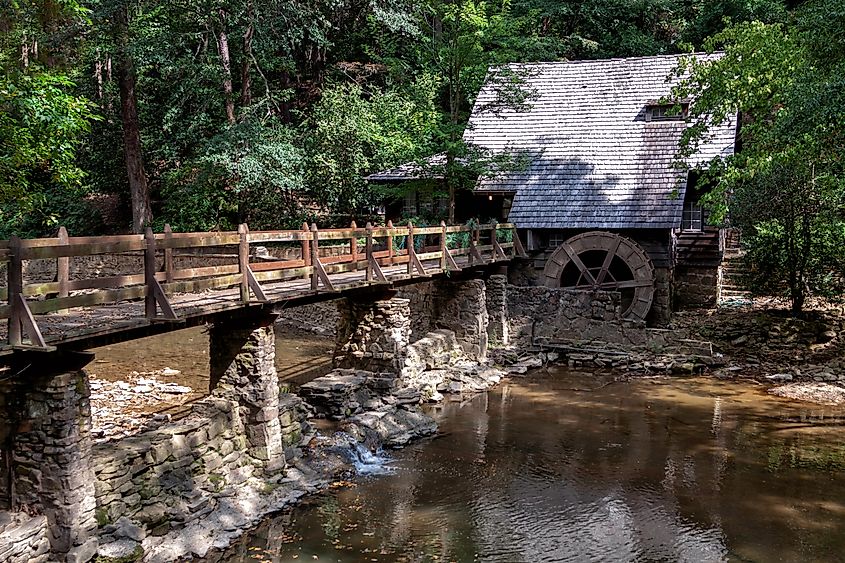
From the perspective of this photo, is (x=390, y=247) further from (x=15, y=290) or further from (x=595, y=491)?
(x=15, y=290)

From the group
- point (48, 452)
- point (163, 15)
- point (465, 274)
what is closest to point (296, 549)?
point (48, 452)

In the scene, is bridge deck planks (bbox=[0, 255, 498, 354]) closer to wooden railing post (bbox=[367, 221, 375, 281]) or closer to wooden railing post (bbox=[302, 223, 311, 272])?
wooden railing post (bbox=[302, 223, 311, 272])

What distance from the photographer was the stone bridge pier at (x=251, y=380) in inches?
371

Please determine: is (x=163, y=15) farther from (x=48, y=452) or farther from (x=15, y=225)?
(x=48, y=452)

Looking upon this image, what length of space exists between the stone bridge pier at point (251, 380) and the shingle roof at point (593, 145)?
9765 mm

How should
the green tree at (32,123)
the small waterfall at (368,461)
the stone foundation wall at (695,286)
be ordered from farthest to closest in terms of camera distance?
the stone foundation wall at (695,286), the green tree at (32,123), the small waterfall at (368,461)

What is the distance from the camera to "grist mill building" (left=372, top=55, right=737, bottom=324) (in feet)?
59.1

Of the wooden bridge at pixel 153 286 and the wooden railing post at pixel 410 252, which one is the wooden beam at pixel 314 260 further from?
the wooden railing post at pixel 410 252

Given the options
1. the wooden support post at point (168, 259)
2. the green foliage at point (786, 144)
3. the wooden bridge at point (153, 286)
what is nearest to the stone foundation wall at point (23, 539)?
the wooden bridge at point (153, 286)

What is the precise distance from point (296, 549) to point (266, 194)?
16.1 metres

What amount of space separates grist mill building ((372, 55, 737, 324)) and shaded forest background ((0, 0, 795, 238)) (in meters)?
1.54

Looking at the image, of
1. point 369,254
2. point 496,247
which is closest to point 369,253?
point 369,254

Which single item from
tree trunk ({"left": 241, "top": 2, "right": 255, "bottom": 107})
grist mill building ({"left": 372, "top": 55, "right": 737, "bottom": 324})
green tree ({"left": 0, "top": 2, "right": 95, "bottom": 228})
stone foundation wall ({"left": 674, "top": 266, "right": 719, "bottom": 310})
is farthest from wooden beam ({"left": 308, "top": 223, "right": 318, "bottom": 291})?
tree trunk ({"left": 241, "top": 2, "right": 255, "bottom": 107})

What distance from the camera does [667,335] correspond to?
16.4m
